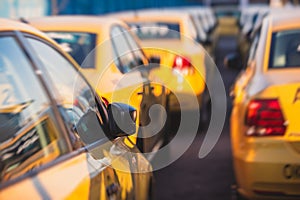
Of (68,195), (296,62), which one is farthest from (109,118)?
(296,62)

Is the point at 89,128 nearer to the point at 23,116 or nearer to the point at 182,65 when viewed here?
the point at 23,116

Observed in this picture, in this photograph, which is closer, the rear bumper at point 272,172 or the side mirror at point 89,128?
the side mirror at point 89,128

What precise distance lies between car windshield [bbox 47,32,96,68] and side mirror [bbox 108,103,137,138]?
3110 millimetres

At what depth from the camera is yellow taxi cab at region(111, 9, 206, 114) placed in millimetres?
9761

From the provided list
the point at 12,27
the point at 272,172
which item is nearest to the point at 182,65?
the point at 272,172

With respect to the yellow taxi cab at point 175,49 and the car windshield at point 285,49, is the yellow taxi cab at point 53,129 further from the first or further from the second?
the yellow taxi cab at point 175,49

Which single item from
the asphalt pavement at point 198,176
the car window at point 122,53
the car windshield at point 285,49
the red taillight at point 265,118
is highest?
the car window at point 122,53

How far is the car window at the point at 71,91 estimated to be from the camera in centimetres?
385

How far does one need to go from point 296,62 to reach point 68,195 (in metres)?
3.94

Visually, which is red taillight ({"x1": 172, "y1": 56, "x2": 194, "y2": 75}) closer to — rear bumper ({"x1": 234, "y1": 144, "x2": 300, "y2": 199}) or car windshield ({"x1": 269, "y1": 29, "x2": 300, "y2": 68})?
car windshield ({"x1": 269, "y1": 29, "x2": 300, "y2": 68})

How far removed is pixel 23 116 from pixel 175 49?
714cm

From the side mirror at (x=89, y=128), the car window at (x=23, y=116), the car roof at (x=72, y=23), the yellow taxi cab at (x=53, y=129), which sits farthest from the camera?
the car roof at (x=72, y=23)

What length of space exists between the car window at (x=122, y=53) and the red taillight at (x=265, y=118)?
5.12ft

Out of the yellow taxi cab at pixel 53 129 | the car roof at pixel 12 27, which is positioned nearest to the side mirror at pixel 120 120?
the yellow taxi cab at pixel 53 129
